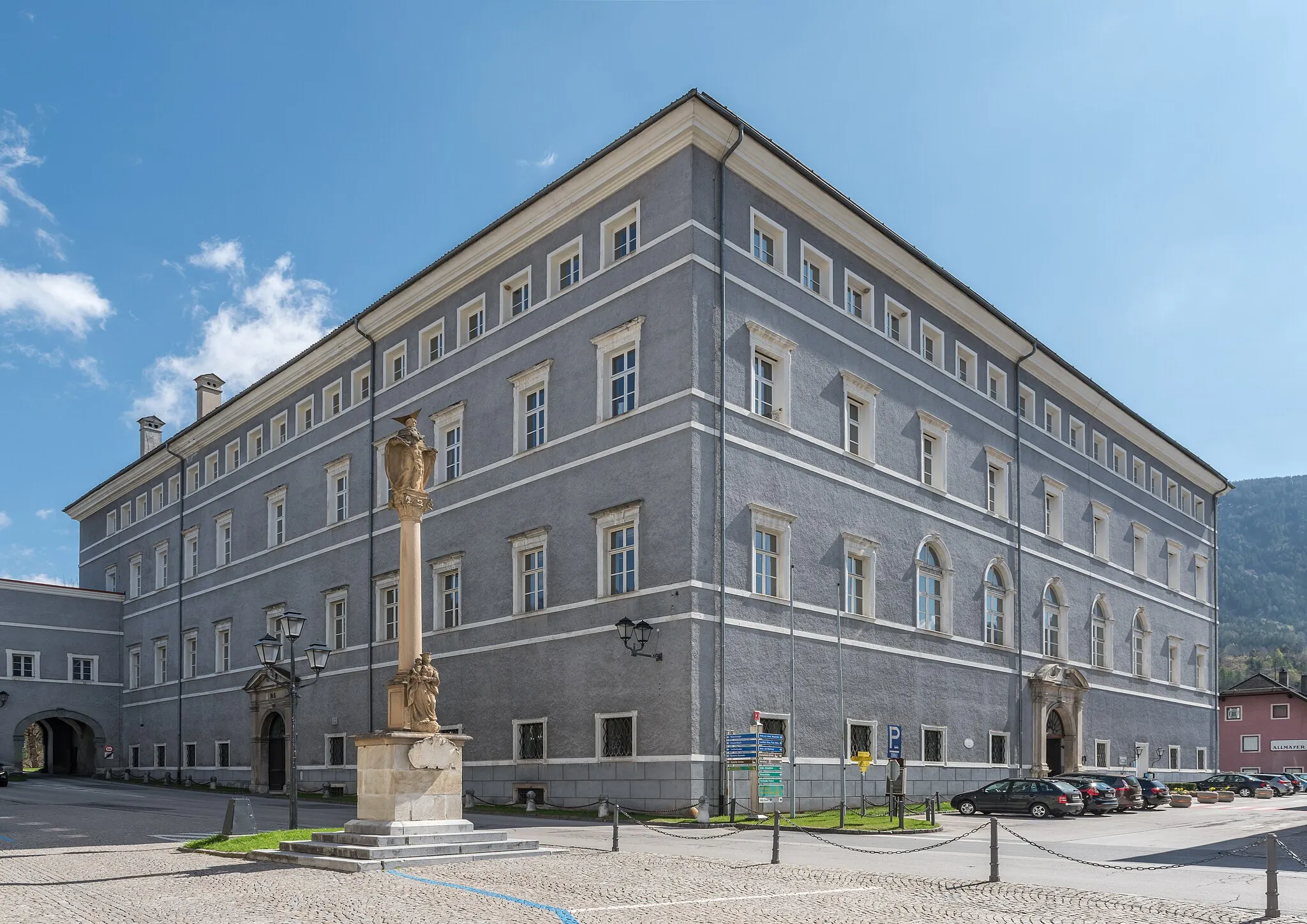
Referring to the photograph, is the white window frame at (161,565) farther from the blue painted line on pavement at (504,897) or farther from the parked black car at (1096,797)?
the blue painted line on pavement at (504,897)

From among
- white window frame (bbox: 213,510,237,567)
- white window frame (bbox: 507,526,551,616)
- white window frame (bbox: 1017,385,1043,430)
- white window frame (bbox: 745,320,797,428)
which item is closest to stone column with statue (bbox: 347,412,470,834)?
white window frame (bbox: 507,526,551,616)

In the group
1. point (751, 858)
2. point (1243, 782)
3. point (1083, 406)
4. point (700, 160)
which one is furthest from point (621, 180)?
point (1243, 782)

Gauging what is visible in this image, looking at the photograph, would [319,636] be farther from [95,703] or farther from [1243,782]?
[1243,782]

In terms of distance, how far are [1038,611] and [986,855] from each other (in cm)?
2483

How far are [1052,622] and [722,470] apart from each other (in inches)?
840

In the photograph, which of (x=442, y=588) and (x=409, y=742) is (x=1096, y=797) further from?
(x=409, y=742)

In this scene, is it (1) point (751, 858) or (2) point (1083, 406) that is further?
(2) point (1083, 406)

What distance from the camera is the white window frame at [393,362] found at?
42.1 m

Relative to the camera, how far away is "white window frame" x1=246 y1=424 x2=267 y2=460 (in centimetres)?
5106

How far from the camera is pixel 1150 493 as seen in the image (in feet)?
187

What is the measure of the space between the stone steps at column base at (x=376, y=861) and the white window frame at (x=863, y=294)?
2129 centimetres

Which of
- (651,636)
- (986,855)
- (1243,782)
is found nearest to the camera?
(986,855)

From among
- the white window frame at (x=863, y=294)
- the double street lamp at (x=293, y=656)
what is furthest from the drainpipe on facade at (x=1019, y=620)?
the double street lamp at (x=293, y=656)

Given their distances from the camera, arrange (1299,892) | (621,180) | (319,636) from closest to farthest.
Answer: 1. (1299,892)
2. (621,180)
3. (319,636)
